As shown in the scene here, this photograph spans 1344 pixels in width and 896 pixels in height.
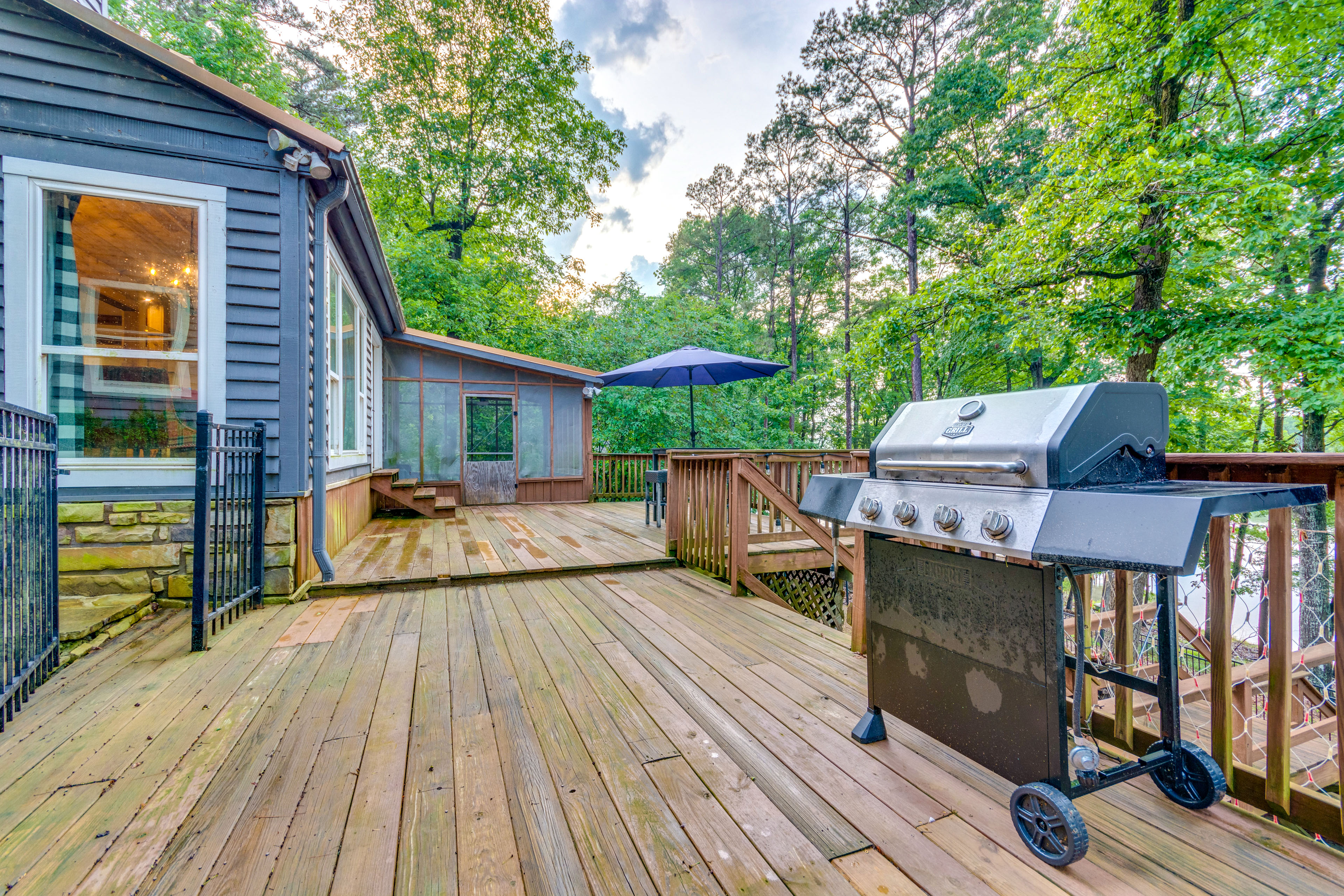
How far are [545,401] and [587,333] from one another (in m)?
3.96

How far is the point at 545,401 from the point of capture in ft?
29.5

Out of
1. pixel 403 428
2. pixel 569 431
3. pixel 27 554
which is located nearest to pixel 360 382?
pixel 403 428

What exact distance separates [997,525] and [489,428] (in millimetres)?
8462

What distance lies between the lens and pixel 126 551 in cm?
307

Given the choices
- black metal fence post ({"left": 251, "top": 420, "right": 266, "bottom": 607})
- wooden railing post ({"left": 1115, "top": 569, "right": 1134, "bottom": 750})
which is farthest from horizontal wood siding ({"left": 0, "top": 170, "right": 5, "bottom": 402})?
wooden railing post ({"left": 1115, "top": 569, "right": 1134, "bottom": 750})

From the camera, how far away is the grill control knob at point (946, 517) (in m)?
1.34

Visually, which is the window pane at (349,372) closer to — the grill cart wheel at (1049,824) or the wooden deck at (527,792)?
the wooden deck at (527,792)

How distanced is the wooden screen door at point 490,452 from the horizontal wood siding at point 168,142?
5309mm

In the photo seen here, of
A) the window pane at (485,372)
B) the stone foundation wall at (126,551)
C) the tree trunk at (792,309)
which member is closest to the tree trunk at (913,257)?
the tree trunk at (792,309)

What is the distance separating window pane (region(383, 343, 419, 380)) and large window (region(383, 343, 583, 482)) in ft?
0.03

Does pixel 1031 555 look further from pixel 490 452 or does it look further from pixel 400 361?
pixel 400 361

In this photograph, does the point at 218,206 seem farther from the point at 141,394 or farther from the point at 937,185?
the point at 937,185

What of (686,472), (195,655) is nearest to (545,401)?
(686,472)

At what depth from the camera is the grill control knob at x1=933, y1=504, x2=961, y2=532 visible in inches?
52.7
